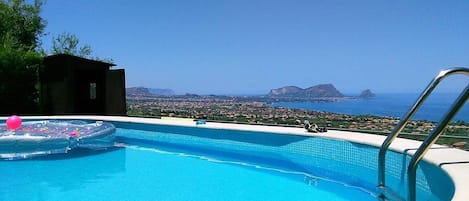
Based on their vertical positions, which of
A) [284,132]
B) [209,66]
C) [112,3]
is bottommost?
[284,132]

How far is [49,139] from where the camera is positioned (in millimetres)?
6652

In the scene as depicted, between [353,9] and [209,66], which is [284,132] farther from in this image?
[209,66]

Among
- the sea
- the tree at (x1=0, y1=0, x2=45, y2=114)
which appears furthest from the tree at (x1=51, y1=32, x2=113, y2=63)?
the sea

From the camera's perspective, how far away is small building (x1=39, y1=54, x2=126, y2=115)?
469 inches

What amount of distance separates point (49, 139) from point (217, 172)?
3.08m

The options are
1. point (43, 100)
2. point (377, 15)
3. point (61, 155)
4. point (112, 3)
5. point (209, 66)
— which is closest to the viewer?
point (61, 155)

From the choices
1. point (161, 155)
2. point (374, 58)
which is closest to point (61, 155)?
point (161, 155)

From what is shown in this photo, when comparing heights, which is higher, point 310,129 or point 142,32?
point 142,32

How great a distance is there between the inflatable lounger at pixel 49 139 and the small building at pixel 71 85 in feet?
14.0

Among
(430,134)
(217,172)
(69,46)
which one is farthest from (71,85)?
(69,46)

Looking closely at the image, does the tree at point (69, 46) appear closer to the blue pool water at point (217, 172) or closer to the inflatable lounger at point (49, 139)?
the inflatable lounger at point (49, 139)

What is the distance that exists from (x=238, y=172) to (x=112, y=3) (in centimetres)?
1677

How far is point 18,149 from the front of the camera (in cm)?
662

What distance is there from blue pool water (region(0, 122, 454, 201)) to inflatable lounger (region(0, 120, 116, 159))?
0.17 meters
